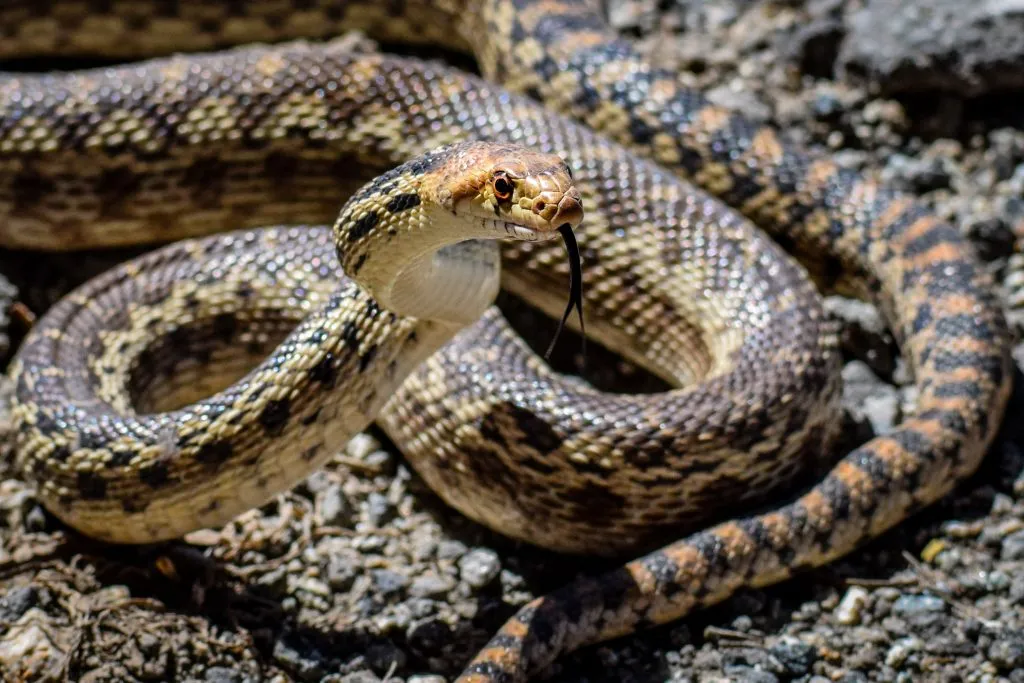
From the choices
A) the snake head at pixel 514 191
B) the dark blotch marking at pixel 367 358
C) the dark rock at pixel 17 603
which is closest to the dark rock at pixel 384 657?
the dark blotch marking at pixel 367 358

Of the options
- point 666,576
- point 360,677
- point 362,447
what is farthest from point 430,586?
point 666,576

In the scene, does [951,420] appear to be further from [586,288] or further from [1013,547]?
[586,288]

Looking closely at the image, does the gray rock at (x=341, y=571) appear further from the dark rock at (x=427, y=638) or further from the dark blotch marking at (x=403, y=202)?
the dark blotch marking at (x=403, y=202)

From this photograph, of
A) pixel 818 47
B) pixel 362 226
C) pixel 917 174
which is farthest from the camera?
pixel 818 47

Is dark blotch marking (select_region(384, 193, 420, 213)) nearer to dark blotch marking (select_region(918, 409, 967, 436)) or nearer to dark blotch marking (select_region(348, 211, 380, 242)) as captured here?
dark blotch marking (select_region(348, 211, 380, 242))

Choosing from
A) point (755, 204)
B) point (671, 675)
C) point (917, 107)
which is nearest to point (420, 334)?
point (671, 675)

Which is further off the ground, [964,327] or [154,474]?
[964,327]

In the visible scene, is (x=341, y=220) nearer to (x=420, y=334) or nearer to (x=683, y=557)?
(x=420, y=334)

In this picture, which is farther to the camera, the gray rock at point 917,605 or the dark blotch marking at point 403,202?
the gray rock at point 917,605
